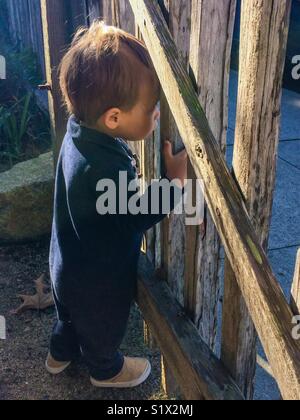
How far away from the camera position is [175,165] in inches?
78.5

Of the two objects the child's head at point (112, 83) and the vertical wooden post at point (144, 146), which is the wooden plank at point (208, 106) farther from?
the vertical wooden post at point (144, 146)

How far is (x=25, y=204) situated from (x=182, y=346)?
5.99 ft

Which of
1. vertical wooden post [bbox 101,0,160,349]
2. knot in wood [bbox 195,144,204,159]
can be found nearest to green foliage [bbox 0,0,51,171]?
Result: vertical wooden post [bbox 101,0,160,349]

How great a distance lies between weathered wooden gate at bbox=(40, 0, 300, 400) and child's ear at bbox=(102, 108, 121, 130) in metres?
0.17

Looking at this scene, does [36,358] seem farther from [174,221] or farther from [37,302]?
[174,221]

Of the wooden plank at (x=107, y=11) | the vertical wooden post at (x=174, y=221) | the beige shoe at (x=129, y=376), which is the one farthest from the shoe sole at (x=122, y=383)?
the wooden plank at (x=107, y=11)

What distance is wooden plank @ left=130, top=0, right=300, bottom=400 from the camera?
51.1 inches

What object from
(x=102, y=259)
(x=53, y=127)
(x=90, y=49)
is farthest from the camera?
(x=53, y=127)

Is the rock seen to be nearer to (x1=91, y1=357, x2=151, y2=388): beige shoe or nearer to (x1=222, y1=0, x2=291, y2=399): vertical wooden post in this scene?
(x1=91, y1=357, x2=151, y2=388): beige shoe

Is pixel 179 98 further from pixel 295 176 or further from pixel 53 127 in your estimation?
pixel 295 176

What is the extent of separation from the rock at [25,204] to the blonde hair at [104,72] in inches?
65.3

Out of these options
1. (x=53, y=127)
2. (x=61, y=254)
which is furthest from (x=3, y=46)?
(x=61, y=254)

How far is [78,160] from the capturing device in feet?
6.42
